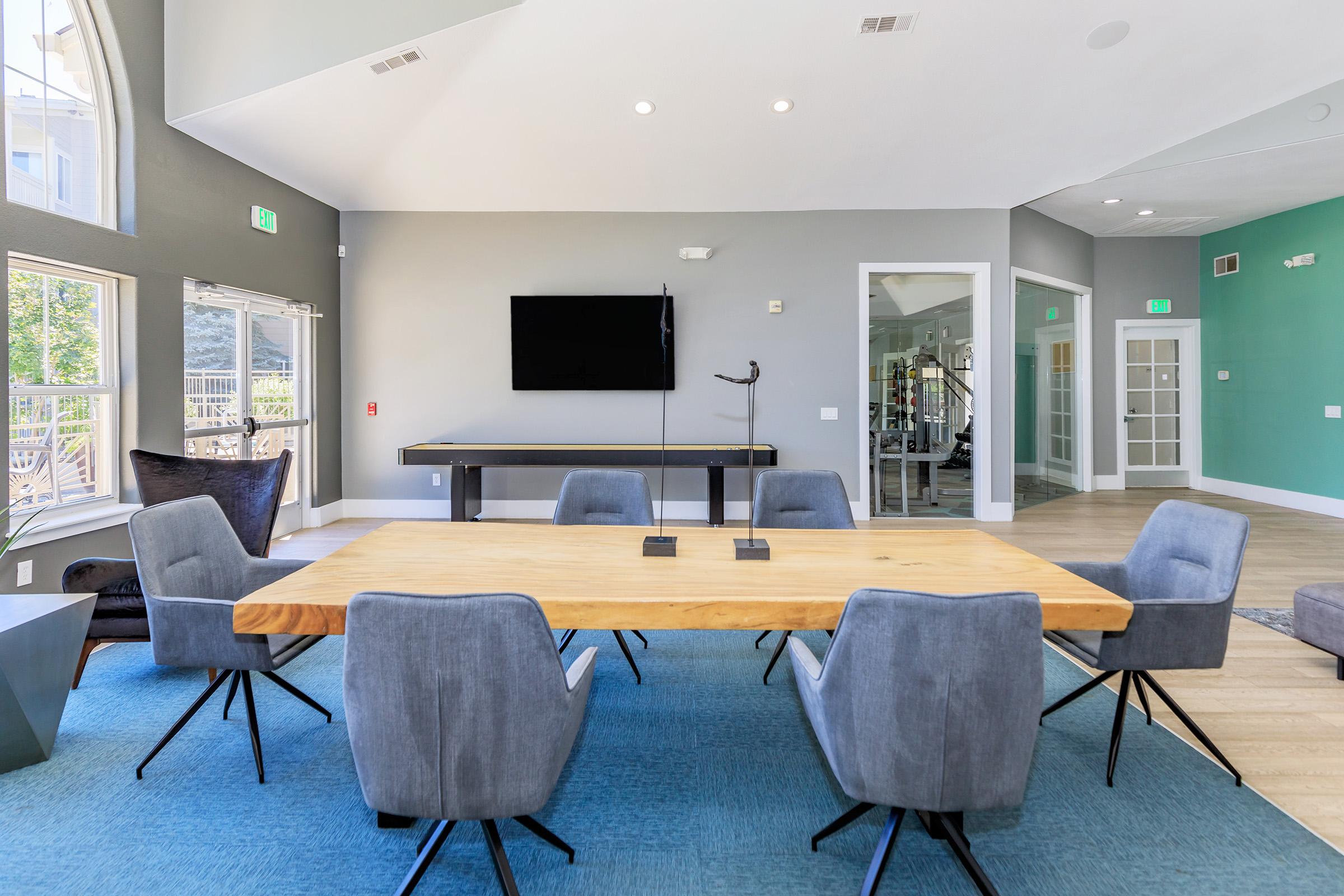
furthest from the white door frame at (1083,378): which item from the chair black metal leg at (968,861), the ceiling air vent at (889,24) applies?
the chair black metal leg at (968,861)

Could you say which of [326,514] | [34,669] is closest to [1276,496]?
[326,514]

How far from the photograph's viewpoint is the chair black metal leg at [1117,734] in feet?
6.37

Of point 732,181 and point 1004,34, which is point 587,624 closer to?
point 1004,34

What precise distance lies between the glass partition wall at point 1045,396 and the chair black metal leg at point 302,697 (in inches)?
226

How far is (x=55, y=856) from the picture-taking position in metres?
1.63

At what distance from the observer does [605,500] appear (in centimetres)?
290

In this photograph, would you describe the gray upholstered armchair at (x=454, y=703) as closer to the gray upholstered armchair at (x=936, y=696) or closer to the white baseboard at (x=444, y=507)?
the gray upholstered armchair at (x=936, y=696)

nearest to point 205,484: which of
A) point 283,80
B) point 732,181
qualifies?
point 283,80

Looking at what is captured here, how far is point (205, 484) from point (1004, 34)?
501 centimetres

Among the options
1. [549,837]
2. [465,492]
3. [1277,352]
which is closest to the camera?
[549,837]

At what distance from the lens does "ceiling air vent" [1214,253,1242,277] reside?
7059 mm

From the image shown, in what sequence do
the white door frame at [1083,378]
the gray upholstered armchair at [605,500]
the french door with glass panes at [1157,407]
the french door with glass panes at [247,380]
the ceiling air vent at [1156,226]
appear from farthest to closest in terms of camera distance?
the french door with glass panes at [1157,407]
the white door frame at [1083,378]
the ceiling air vent at [1156,226]
the french door with glass panes at [247,380]
the gray upholstered armchair at [605,500]

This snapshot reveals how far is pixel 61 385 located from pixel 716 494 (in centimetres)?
411

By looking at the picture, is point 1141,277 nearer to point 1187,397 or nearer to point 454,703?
point 1187,397
